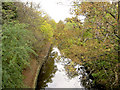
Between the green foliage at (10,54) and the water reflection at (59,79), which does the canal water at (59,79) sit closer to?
the water reflection at (59,79)

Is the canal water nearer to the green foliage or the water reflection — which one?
the water reflection

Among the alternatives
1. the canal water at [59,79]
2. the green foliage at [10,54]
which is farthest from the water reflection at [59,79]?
the green foliage at [10,54]

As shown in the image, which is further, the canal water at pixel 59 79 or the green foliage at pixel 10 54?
the canal water at pixel 59 79

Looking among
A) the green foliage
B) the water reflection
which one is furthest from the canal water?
the green foliage

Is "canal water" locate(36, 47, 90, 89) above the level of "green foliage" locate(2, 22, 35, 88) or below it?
below

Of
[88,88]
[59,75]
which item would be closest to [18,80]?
[88,88]

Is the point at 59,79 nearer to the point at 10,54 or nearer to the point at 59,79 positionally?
the point at 59,79

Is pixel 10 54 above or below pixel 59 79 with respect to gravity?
above

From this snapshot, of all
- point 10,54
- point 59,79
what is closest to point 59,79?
point 59,79

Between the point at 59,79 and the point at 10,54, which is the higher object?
the point at 10,54

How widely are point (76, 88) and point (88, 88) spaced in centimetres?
124

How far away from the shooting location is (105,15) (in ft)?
13.2

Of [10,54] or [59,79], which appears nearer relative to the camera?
[10,54]

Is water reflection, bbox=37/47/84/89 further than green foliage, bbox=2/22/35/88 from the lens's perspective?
Yes
